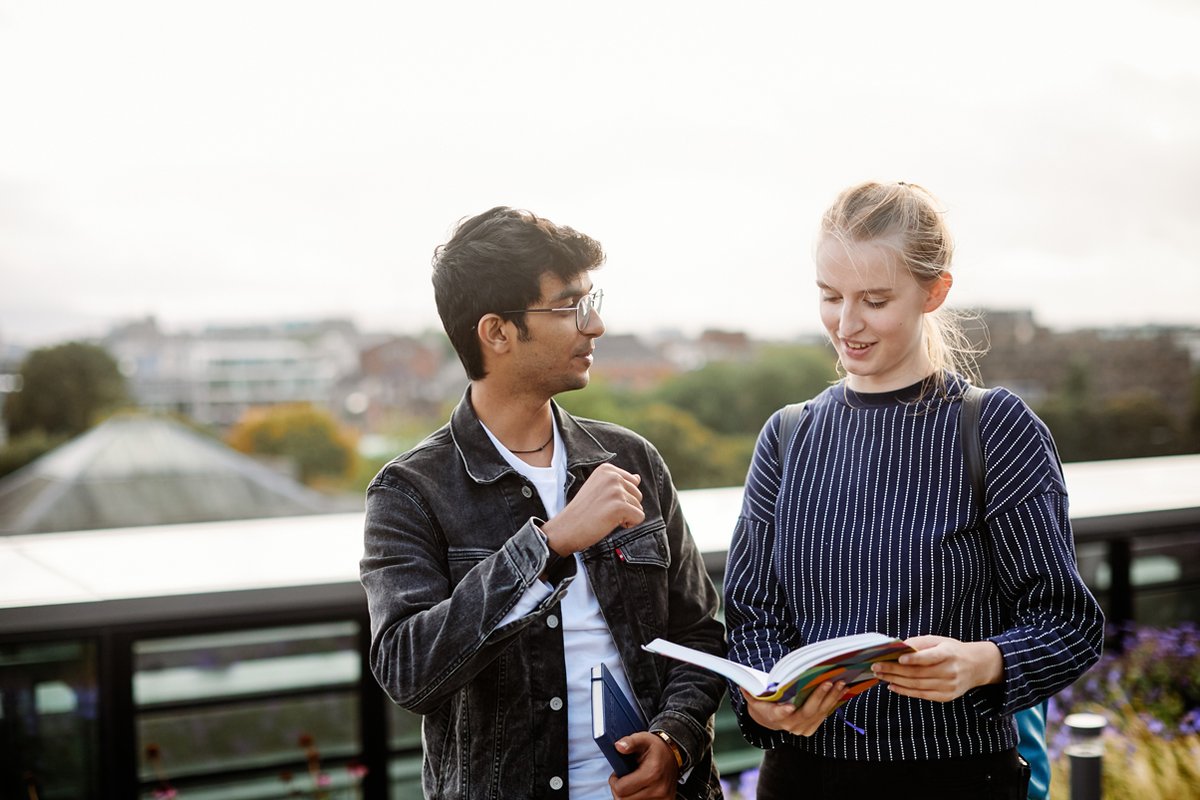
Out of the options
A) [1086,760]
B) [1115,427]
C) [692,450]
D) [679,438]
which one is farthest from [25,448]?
[1086,760]

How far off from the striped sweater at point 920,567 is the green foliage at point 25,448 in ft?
128

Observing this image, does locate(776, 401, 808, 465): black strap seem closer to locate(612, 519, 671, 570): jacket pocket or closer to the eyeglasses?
locate(612, 519, 671, 570): jacket pocket

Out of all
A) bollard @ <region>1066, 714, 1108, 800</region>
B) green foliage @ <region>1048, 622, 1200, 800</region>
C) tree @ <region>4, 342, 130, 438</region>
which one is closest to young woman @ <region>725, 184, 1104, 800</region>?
bollard @ <region>1066, 714, 1108, 800</region>

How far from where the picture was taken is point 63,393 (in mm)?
39156

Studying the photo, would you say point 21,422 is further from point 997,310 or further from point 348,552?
point 348,552

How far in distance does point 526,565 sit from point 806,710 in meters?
0.48

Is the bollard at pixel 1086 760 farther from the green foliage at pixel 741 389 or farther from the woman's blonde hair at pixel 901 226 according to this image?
the green foliage at pixel 741 389

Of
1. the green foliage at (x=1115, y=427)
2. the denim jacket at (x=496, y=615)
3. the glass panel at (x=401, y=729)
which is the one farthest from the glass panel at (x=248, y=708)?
the green foliage at (x=1115, y=427)

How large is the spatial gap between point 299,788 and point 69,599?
0.92 meters

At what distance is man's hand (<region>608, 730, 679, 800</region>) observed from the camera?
1.83 m

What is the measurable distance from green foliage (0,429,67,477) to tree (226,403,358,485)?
235 inches

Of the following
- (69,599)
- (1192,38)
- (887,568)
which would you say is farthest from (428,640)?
(1192,38)

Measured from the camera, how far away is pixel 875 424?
76.7 inches

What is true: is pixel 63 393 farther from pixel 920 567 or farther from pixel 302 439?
pixel 920 567
